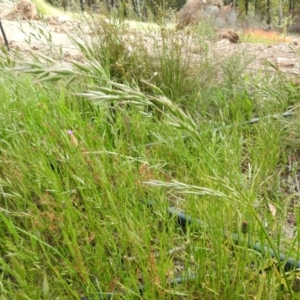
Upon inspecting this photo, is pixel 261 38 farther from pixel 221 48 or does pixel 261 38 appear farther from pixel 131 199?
pixel 131 199

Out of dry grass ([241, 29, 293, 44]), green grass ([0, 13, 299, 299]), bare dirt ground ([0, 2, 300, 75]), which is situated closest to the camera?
green grass ([0, 13, 299, 299])

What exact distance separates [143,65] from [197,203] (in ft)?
5.11

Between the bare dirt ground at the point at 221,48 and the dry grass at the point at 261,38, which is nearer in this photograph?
the bare dirt ground at the point at 221,48

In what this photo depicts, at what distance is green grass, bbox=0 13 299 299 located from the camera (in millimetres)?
823

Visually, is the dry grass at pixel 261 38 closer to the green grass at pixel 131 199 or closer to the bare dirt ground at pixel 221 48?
the bare dirt ground at pixel 221 48

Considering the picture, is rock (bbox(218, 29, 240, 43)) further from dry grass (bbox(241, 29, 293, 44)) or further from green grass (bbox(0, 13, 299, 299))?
green grass (bbox(0, 13, 299, 299))

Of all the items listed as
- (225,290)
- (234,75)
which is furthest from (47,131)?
(234,75)

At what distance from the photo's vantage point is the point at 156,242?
1135 mm

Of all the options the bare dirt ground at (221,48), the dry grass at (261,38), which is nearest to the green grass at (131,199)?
the bare dirt ground at (221,48)

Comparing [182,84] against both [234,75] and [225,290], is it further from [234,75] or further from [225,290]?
[225,290]

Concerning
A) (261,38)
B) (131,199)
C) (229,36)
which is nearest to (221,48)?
(229,36)

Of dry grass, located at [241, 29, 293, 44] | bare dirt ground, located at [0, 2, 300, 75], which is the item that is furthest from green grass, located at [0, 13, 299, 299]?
dry grass, located at [241, 29, 293, 44]

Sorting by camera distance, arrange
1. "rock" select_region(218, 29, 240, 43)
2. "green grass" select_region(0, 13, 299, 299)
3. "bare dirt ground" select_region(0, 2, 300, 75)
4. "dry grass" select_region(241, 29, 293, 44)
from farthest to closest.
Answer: "dry grass" select_region(241, 29, 293, 44) → "rock" select_region(218, 29, 240, 43) → "bare dirt ground" select_region(0, 2, 300, 75) → "green grass" select_region(0, 13, 299, 299)

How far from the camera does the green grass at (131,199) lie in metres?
0.82
